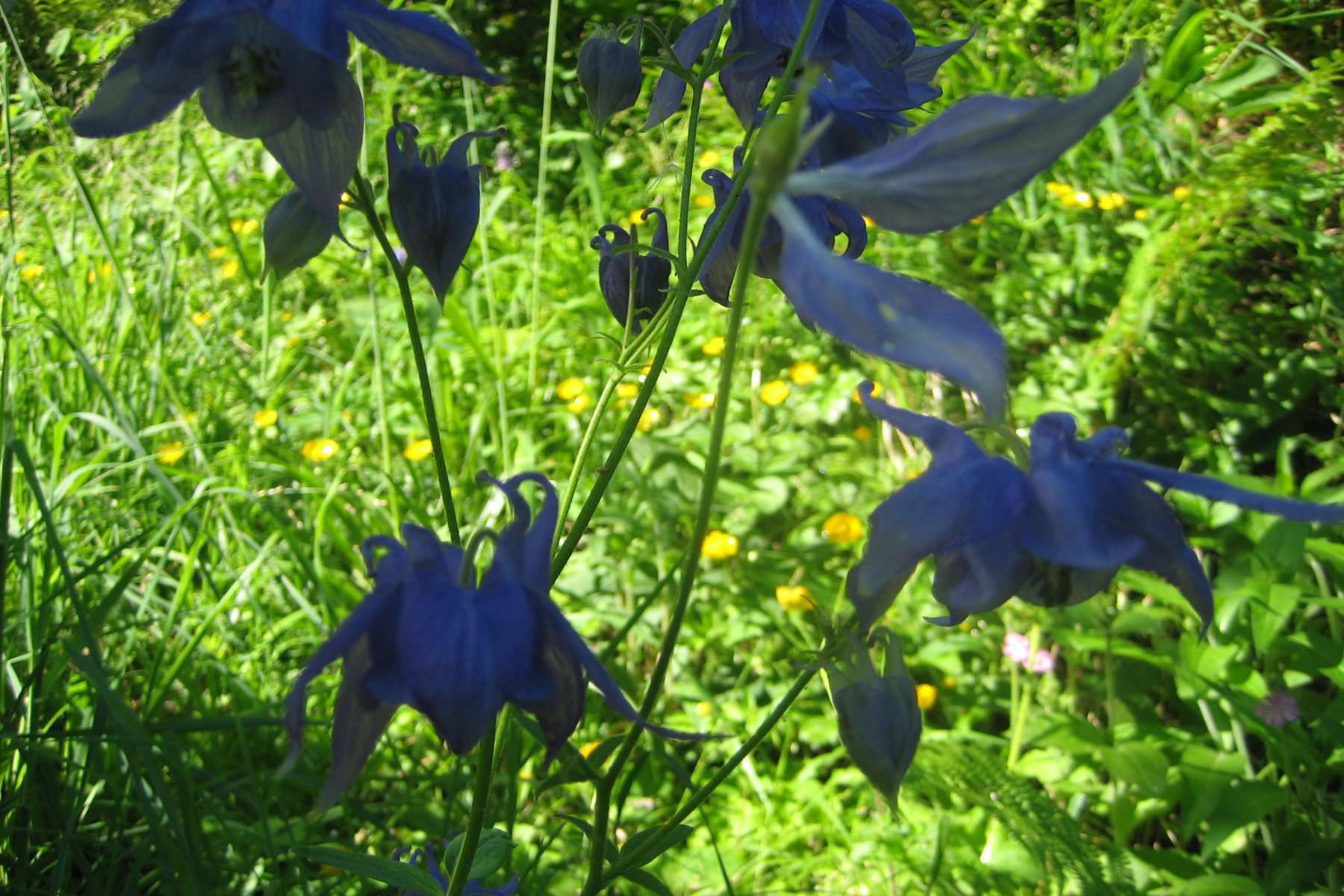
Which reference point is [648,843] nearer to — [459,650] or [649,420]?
[459,650]

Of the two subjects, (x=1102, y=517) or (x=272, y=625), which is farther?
(x=272, y=625)

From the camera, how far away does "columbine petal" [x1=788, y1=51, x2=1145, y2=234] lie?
0.48m

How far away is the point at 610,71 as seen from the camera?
3.31 ft

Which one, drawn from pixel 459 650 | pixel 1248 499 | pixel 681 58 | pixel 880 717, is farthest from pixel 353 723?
pixel 681 58

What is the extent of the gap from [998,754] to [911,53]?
3.96ft

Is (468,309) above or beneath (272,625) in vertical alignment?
above

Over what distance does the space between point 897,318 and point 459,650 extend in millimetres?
276

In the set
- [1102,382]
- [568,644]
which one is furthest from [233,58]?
[1102,382]

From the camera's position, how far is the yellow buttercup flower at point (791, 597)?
1.85m

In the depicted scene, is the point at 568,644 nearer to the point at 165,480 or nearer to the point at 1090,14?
the point at 165,480

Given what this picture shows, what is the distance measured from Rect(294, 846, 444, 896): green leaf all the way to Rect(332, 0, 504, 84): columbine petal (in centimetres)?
54

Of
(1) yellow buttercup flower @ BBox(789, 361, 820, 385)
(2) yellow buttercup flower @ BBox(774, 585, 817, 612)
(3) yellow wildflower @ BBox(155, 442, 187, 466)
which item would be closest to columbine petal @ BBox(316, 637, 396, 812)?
(2) yellow buttercup flower @ BBox(774, 585, 817, 612)

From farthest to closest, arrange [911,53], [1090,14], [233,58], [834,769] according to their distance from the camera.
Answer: [1090,14] < [834,769] < [911,53] < [233,58]

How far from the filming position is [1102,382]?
2.16 m
